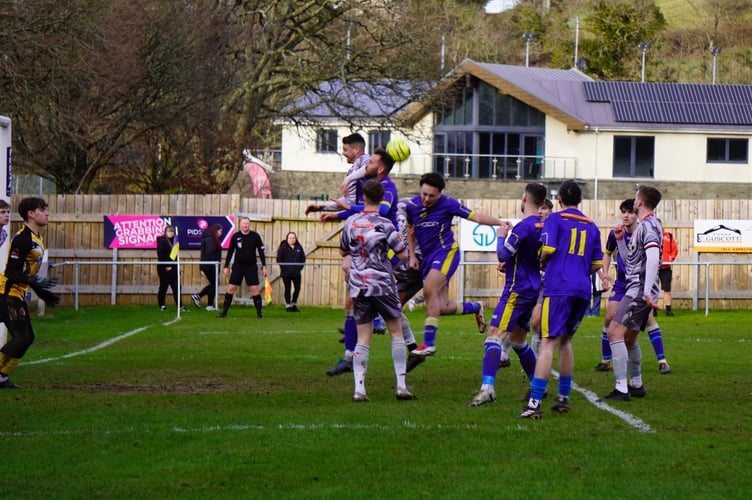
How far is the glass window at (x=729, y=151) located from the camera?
54.5m

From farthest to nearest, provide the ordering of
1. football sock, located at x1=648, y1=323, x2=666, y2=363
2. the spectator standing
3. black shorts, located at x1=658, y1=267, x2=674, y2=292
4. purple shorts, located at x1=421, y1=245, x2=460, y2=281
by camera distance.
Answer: black shorts, located at x1=658, y1=267, x2=674, y2=292
the spectator standing
football sock, located at x1=648, y1=323, x2=666, y2=363
purple shorts, located at x1=421, y1=245, x2=460, y2=281

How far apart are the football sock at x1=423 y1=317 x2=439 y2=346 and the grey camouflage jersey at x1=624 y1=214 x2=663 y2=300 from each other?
2.04 m

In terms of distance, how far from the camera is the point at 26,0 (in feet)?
77.0

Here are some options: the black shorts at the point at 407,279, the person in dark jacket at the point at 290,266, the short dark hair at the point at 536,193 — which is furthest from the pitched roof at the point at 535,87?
the short dark hair at the point at 536,193

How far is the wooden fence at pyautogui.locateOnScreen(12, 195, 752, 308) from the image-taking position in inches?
1179

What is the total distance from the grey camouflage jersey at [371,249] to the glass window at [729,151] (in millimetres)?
45949

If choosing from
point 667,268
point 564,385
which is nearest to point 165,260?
point 667,268

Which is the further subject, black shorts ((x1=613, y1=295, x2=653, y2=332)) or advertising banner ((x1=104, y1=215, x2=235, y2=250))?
advertising banner ((x1=104, y1=215, x2=235, y2=250))

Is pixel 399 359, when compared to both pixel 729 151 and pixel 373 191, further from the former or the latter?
pixel 729 151

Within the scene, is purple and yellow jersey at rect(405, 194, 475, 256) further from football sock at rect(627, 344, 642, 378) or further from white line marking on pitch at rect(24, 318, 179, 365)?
white line marking on pitch at rect(24, 318, 179, 365)

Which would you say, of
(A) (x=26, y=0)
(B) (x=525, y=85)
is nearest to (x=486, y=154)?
(B) (x=525, y=85)

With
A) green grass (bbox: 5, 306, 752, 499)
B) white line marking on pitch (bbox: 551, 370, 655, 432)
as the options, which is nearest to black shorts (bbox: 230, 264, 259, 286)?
green grass (bbox: 5, 306, 752, 499)

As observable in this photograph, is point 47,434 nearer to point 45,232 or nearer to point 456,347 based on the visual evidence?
point 456,347

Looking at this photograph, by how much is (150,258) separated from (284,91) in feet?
55.8
